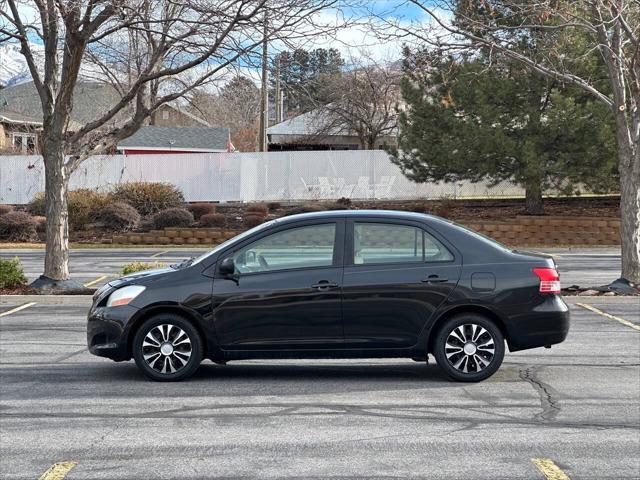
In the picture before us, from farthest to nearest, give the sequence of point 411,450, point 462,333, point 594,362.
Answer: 1. point 594,362
2. point 462,333
3. point 411,450

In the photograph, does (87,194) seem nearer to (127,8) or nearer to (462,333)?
(127,8)

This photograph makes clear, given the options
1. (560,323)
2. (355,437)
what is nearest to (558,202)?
(560,323)

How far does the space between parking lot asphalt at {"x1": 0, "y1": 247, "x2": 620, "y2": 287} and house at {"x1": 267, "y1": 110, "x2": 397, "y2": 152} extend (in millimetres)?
21730

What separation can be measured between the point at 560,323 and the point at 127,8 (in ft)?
30.1

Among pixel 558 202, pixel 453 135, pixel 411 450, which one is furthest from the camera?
pixel 558 202

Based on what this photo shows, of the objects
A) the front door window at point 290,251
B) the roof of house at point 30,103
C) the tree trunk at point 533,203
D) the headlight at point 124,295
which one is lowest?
the headlight at point 124,295

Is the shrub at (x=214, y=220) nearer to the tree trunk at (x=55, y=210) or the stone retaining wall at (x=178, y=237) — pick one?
the stone retaining wall at (x=178, y=237)

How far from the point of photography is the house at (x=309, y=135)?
4781 cm

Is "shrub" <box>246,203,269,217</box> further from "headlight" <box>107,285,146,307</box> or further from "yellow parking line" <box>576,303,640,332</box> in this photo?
"headlight" <box>107,285,146,307</box>

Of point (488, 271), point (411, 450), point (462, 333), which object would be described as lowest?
point (411, 450)

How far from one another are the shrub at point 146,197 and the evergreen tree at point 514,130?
9789 mm

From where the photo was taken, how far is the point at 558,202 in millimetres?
31594

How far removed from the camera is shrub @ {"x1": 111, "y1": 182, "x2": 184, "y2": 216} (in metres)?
32.2

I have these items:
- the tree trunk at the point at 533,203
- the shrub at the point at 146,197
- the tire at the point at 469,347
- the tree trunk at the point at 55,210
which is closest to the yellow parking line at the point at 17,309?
the tree trunk at the point at 55,210
